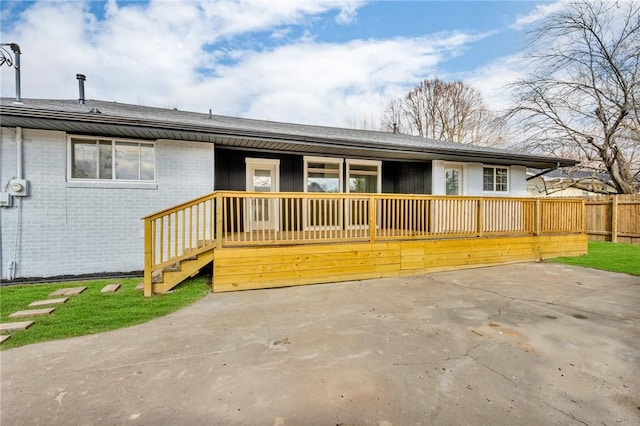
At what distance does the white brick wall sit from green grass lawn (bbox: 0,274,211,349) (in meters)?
0.69

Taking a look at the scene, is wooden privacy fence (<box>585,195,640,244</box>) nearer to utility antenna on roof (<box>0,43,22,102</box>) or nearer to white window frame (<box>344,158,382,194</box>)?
white window frame (<box>344,158,382,194</box>)

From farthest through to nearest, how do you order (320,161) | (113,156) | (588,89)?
(588,89) → (320,161) → (113,156)

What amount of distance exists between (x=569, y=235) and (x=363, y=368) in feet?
29.5

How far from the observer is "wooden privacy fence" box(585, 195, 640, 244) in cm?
1086

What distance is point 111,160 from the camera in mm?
6398

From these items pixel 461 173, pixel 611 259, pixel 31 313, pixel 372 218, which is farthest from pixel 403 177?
pixel 31 313

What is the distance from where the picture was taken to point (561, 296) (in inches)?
191

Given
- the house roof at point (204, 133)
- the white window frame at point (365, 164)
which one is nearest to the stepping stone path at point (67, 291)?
the house roof at point (204, 133)

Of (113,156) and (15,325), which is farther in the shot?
(113,156)

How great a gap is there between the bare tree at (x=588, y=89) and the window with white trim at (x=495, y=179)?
718cm

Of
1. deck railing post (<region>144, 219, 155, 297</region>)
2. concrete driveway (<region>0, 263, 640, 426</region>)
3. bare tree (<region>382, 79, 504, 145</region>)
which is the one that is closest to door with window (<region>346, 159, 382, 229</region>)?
concrete driveway (<region>0, 263, 640, 426</region>)

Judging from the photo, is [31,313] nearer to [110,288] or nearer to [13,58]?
[110,288]

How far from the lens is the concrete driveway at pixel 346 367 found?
81.8 inches

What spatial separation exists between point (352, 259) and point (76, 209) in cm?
597
